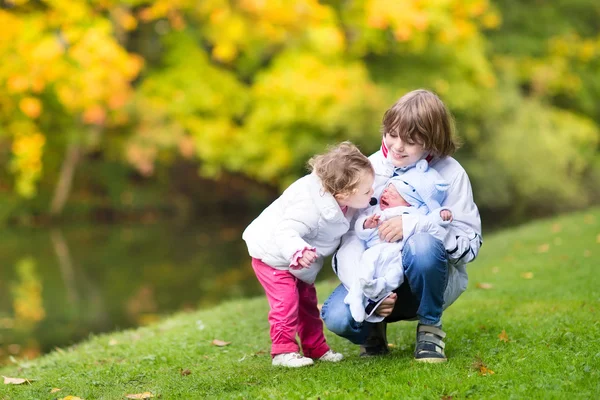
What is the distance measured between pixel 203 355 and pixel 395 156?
→ 2.00 meters

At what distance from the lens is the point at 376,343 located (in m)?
4.46

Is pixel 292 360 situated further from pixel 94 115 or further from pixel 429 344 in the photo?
pixel 94 115

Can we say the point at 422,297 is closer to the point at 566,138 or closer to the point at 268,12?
the point at 268,12

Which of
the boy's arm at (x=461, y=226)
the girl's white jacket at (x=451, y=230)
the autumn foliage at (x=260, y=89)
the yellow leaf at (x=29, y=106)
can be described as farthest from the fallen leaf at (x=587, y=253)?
the yellow leaf at (x=29, y=106)

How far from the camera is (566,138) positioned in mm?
19156

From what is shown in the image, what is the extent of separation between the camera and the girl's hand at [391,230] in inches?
156

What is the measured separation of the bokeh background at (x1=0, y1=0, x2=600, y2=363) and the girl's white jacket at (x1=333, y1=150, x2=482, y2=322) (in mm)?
8561

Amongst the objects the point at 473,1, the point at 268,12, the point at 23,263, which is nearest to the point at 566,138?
Result: the point at 473,1

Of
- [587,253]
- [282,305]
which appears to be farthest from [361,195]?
[587,253]

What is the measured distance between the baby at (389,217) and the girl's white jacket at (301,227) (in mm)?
171

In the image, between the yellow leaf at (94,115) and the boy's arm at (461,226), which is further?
the yellow leaf at (94,115)

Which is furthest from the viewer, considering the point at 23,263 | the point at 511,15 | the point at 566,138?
the point at 511,15

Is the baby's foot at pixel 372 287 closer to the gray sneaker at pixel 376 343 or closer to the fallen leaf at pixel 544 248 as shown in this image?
the gray sneaker at pixel 376 343

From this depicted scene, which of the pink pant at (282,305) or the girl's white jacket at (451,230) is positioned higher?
the girl's white jacket at (451,230)
